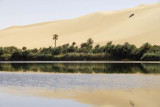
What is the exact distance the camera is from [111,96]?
23.8m

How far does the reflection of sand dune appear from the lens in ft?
68.7

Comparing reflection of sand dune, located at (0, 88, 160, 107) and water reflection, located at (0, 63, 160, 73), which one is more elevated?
water reflection, located at (0, 63, 160, 73)

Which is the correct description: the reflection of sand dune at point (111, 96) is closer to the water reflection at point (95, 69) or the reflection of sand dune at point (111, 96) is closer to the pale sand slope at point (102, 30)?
the water reflection at point (95, 69)

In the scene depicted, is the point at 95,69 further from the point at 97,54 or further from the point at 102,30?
the point at 102,30

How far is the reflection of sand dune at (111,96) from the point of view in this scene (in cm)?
2093

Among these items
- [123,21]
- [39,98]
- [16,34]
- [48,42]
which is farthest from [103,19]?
[39,98]

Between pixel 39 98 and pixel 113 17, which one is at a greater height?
pixel 113 17

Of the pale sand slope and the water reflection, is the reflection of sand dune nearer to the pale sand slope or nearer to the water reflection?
the water reflection

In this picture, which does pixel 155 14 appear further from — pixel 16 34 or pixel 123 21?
pixel 16 34

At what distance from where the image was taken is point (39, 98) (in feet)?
75.2

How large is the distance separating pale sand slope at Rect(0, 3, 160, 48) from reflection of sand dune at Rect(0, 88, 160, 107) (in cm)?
10213

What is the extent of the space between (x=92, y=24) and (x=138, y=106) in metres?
164

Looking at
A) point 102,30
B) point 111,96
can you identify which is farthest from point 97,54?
point 111,96

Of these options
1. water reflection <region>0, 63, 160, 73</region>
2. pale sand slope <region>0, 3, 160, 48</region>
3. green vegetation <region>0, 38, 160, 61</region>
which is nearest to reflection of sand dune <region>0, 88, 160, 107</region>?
water reflection <region>0, 63, 160, 73</region>
